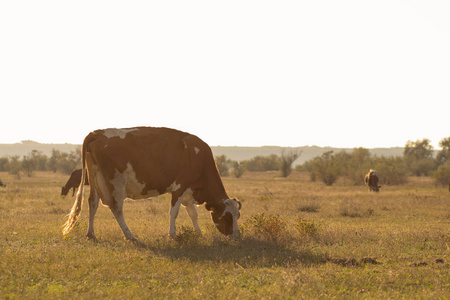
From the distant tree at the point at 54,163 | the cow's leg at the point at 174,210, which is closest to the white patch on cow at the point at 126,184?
the cow's leg at the point at 174,210

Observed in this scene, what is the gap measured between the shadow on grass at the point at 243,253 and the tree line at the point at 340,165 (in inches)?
1392

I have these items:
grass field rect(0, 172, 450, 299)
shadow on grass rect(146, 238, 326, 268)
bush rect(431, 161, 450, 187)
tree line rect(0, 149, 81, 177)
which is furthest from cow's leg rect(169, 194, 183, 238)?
tree line rect(0, 149, 81, 177)

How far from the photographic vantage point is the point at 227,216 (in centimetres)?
1173

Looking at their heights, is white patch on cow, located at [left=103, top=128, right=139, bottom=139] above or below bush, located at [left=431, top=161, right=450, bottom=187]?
above

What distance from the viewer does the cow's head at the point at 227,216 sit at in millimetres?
11641

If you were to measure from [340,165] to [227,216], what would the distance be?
129ft

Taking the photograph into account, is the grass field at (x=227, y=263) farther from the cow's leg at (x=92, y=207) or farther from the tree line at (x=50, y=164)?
the tree line at (x=50, y=164)

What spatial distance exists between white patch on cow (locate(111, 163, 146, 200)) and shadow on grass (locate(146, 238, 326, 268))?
1375 millimetres

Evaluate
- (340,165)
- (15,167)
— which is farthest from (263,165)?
(15,167)

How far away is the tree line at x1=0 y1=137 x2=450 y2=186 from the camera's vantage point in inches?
1820

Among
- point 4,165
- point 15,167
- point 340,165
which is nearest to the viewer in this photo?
point 340,165

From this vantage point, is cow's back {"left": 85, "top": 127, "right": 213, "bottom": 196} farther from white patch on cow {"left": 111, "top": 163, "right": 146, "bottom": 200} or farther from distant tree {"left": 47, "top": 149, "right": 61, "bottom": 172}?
distant tree {"left": 47, "top": 149, "right": 61, "bottom": 172}

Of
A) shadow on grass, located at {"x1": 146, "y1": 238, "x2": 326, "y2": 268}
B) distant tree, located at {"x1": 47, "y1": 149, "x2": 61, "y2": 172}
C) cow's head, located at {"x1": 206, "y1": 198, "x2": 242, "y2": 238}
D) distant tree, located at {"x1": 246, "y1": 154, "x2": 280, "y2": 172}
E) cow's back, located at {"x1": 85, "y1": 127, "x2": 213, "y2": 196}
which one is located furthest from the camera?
distant tree, located at {"x1": 246, "y1": 154, "x2": 280, "y2": 172}

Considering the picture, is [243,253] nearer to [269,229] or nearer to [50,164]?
[269,229]
